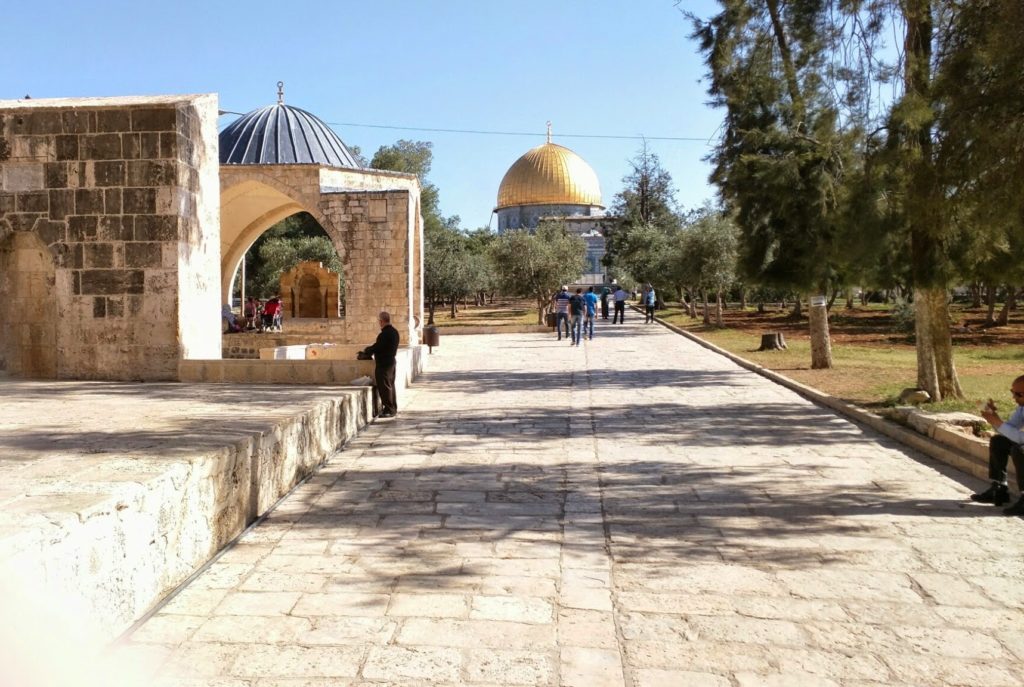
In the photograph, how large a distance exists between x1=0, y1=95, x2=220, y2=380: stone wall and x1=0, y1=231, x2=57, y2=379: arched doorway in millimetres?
111

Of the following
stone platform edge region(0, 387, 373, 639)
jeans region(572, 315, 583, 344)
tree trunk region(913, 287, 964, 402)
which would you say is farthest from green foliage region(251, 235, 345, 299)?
stone platform edge region(0, 387, 373, 639)

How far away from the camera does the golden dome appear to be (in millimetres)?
58375

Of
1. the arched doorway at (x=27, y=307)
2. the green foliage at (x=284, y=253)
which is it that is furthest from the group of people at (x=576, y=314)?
the green foliage at (x=284, y=253)

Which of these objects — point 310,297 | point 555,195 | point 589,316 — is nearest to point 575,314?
point 589,316

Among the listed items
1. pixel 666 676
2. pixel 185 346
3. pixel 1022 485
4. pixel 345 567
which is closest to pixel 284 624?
pixel 345 567

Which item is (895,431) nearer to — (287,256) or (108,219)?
(108,219)

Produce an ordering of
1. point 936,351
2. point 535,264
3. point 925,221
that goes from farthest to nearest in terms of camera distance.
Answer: point 535,264 < point 936,351 < point 925,221

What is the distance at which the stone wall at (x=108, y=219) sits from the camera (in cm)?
898

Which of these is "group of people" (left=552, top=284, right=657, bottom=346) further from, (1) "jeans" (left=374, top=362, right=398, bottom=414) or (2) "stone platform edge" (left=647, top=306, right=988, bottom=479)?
(1) "jeans" (left=374, top=362, right=398, bottom=414)

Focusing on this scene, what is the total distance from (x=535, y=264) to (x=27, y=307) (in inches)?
907

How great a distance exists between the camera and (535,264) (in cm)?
3147

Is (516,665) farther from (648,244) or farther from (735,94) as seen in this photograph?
(648,244)

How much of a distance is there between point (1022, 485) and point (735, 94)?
905 centimetres

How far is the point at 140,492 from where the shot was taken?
137 inches
